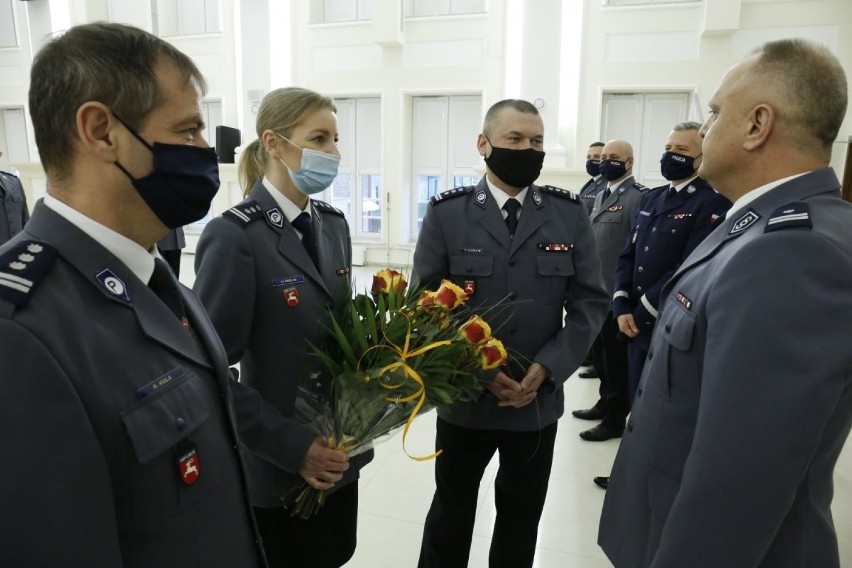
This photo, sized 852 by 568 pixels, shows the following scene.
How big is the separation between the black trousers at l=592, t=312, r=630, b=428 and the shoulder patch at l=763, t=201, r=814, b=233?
2.39 metres

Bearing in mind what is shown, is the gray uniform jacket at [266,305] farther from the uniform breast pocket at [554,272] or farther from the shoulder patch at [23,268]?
the uniform breast pocket at [554,272]

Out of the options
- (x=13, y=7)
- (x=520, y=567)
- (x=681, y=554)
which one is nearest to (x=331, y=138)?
(x=681, y=554)

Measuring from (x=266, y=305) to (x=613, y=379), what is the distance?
8.69ft

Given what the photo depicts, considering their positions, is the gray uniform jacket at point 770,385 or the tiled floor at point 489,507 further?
the tiled floor at point 489,507

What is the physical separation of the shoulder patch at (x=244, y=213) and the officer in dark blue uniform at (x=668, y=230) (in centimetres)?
201

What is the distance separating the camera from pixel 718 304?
942 millimetres

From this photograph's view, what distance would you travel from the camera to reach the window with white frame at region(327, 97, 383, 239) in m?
9.11

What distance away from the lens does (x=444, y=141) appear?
29.0ft

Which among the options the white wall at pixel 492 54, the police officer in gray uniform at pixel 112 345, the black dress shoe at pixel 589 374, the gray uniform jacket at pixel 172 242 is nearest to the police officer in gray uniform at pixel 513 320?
the police officer in gray uniform at pixel 112 345

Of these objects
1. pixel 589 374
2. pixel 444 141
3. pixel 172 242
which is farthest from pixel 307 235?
pixel 444 141

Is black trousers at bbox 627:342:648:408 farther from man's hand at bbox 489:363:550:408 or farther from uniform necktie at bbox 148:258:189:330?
uniform necktie at bbox 148:258:189:330

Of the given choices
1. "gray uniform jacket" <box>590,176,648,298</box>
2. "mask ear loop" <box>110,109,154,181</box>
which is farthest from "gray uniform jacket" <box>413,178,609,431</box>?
"gray uniform jacket" <box>590,176,648,298</box>

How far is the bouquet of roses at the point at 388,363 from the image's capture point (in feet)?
4.35

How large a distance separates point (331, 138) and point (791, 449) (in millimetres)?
1409
